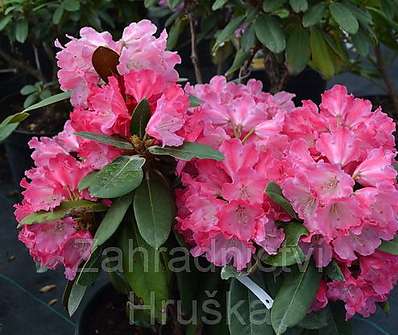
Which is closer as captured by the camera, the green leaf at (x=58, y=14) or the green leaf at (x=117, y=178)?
the green leaf at (x=117, y=178)

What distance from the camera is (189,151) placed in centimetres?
89

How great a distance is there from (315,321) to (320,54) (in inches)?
44.2

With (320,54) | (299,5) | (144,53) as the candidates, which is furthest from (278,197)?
(320,54)

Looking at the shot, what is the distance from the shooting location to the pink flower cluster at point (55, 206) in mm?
939

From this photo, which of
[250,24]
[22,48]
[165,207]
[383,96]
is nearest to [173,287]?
[165,207]

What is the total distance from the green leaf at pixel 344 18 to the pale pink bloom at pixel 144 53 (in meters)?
0.78

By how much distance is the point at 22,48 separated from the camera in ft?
11.1

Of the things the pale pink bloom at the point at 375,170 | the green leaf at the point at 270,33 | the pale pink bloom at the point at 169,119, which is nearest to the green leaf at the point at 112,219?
the pale pink bloom at the point at 169,119

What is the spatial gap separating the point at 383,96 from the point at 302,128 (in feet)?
5.46

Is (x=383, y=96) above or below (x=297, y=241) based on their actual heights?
below

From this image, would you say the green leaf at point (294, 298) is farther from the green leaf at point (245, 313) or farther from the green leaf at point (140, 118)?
the green leaf at point (140, 118)

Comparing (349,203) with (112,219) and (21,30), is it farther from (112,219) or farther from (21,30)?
(21,30)

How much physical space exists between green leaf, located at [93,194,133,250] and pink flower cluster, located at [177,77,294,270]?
8 cm

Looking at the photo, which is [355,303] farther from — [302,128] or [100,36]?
[100,36]
